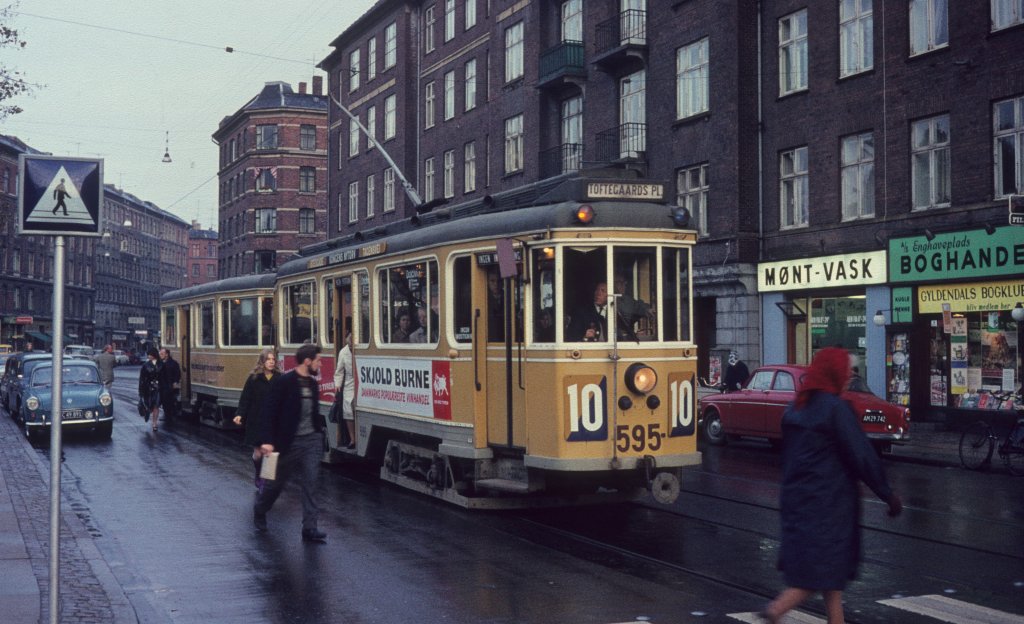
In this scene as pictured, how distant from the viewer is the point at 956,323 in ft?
76.3

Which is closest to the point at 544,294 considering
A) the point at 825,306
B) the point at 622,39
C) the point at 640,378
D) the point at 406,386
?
the point at 640,378

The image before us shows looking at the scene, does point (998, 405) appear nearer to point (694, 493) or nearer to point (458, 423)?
point (694, 493)

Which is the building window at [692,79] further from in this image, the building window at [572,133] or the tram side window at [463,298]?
the tram side window at [463,298]

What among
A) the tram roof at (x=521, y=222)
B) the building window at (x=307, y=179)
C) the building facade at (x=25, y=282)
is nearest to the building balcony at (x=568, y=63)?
the tram roof at (x=521, y=222)

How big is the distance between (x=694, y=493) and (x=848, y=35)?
15.4 metres

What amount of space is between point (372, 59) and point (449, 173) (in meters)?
10.4

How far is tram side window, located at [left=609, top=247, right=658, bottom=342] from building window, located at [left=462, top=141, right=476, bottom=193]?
31.6 m

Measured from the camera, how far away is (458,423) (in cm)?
1191

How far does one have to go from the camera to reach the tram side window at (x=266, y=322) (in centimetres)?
2205

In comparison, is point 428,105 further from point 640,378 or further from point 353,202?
point 640,378

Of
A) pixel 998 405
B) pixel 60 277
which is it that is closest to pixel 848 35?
pixel 998 405

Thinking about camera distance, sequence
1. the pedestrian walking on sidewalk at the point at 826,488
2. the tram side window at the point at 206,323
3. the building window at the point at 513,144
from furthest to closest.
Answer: the building window at the point at 513,144 < the tram side window at the point at 206,323 < the pedestrian walking on sidewalk at the point at 826,488

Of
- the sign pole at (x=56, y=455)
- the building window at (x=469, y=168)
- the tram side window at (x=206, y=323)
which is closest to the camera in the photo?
the sign pole at (x=56, y=455)

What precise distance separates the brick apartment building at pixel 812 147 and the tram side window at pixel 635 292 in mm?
6822
